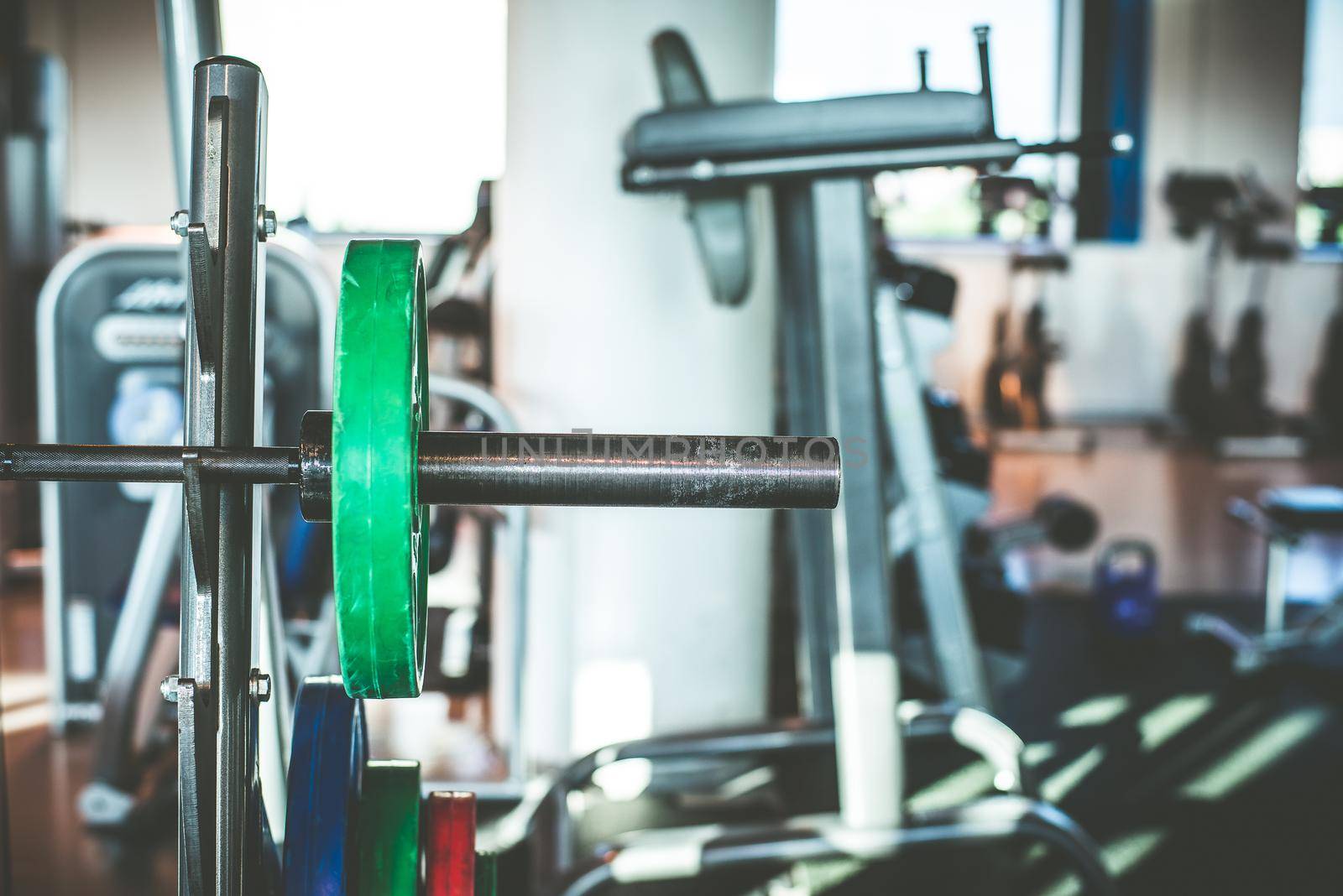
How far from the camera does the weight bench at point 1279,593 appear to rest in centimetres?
291

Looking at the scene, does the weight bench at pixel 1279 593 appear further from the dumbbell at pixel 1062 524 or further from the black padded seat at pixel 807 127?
the black padded seat at pixel 807 127

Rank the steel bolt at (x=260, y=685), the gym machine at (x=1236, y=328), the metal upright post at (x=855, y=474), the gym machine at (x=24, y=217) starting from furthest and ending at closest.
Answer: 1. the gym machine at (x=1236, y=328)
2. the gym machine at (x=24, y=217)
3. the metal upright post at (x=855, y=474)
4. the steel bolt at (x=260, y=685)

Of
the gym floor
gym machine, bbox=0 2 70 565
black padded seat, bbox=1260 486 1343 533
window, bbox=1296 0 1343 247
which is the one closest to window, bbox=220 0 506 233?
gym machine, bbox=0 2 70 565

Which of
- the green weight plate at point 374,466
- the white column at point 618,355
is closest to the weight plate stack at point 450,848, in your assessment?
the green weight plate at point 374,466

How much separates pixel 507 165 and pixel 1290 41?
12.4 feet

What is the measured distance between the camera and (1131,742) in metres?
2.41

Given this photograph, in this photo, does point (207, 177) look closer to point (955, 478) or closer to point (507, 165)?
point (507, 165)

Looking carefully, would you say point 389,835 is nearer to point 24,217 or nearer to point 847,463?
point 847,463

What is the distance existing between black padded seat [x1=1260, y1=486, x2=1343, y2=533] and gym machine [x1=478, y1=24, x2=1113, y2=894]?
63.6 inches

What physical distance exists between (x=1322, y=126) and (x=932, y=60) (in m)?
1.78

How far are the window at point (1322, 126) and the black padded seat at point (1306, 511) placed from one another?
184 centimetres

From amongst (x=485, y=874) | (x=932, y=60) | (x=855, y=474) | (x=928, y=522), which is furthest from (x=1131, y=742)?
(x=932, y=60)

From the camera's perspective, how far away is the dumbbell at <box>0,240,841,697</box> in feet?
1.89

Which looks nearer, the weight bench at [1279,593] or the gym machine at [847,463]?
the gym machine at [847,463]
